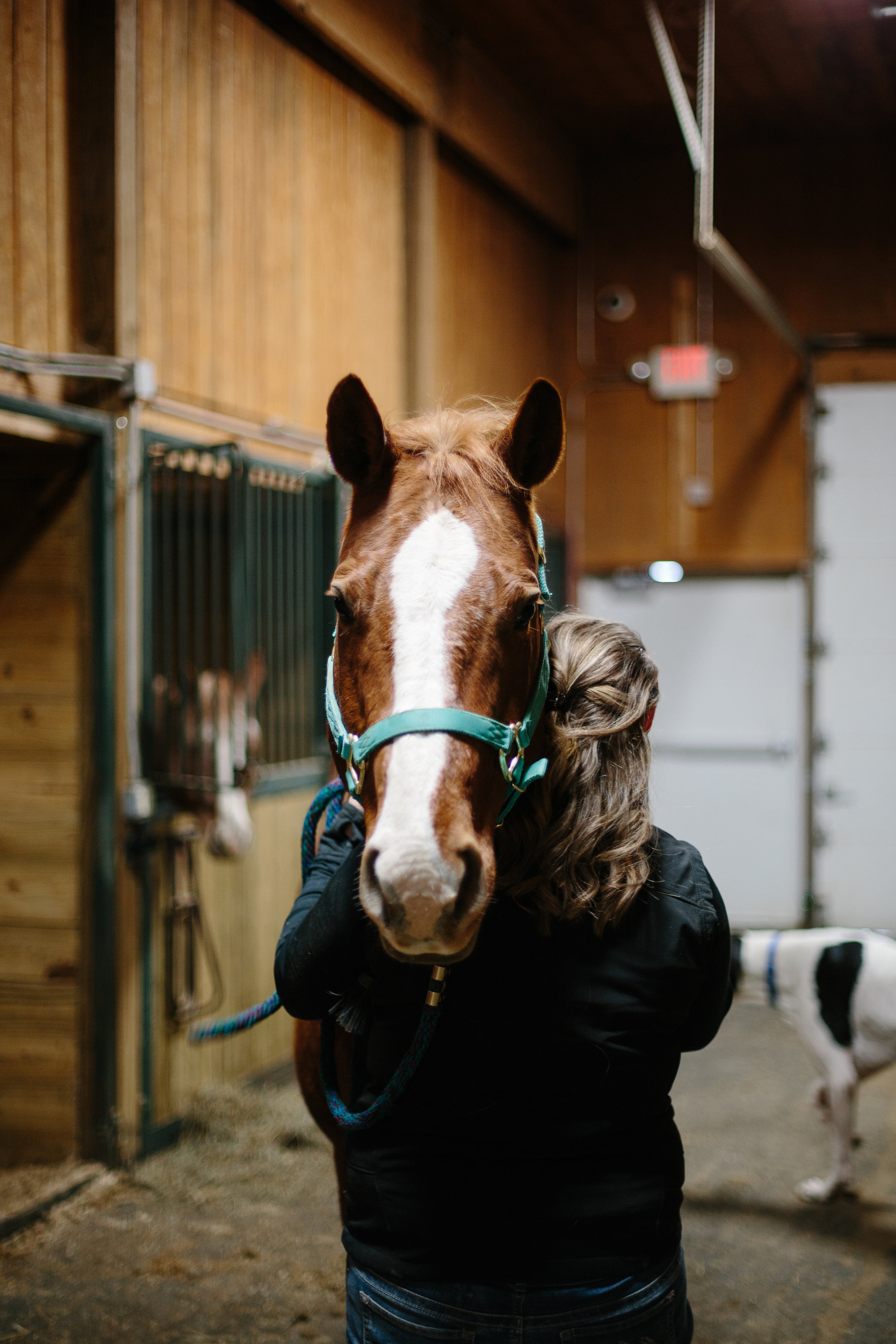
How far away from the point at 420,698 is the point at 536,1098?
384 mm

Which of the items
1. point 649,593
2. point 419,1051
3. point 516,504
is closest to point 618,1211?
point 419,1051

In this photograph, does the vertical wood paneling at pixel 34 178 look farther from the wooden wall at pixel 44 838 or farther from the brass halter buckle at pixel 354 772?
the brass halter buckle at pixel 354 772

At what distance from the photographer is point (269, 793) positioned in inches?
140

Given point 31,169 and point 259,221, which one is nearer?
point 31,169

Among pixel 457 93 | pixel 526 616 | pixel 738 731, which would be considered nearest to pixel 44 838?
pixel 526 616

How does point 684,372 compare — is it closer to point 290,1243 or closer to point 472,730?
point 290,1243

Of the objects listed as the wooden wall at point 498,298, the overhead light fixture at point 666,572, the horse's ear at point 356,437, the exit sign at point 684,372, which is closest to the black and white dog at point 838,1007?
the horse's ear at point 356,437

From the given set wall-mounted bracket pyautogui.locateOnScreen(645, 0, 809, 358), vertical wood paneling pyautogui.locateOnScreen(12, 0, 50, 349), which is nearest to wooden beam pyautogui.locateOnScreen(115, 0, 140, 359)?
vertical wood paneling pyautogui.locateOnScreen(12, 0, 50, 349)

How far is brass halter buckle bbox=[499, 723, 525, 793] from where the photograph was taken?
3.12 ft

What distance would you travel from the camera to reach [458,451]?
1.09 m

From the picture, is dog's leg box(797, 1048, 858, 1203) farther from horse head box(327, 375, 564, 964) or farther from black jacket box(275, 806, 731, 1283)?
horse head box(327, 375, 564, 964)

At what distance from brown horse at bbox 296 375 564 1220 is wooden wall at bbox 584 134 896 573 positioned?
5.11 meters

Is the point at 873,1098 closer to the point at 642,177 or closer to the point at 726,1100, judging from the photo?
the point at 726,1100

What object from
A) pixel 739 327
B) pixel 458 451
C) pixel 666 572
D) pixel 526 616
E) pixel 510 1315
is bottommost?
pixel 510 1315
